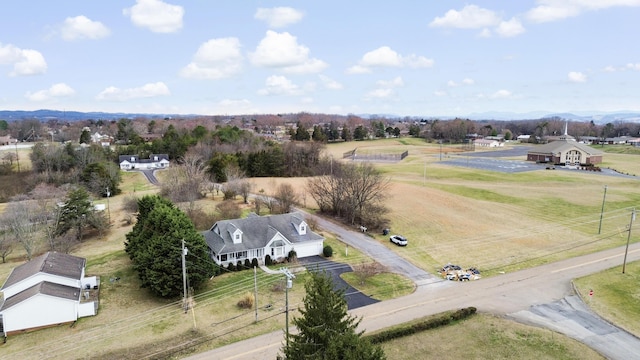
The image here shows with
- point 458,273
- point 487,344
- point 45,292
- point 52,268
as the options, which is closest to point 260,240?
point 52,268

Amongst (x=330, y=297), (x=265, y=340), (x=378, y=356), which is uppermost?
(x=330, y=297)

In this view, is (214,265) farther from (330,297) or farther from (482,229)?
(482,229)

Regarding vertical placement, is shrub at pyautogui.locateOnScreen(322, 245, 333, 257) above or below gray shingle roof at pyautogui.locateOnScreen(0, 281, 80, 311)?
below

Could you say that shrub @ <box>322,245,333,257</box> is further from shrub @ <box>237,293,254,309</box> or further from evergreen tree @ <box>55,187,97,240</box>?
evergreen tree @ <box>55,187,97,240</box>

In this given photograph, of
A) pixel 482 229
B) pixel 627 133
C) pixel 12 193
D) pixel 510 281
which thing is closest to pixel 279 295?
pixel 510 281

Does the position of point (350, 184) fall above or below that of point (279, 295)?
above

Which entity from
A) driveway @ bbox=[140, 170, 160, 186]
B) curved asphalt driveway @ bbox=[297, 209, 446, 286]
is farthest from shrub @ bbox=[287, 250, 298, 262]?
driveway @ bbox=[140, 170, 160, 186]
